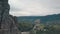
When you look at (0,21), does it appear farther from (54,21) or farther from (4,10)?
(54,21)

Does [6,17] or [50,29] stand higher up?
[6,17]

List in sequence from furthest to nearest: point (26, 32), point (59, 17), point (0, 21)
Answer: point (59, 17) < point (26, 32) < point (0, 21)

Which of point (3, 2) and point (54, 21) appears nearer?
point (3, 2)

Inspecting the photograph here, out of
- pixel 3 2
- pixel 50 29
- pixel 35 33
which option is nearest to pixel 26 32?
pixel 35 33

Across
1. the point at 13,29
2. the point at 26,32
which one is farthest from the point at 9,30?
the point at 26,32

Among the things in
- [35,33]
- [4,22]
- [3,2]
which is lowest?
[35,33]

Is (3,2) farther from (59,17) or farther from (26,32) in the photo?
(59,17)

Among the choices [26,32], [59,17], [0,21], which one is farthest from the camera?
[59,17]
